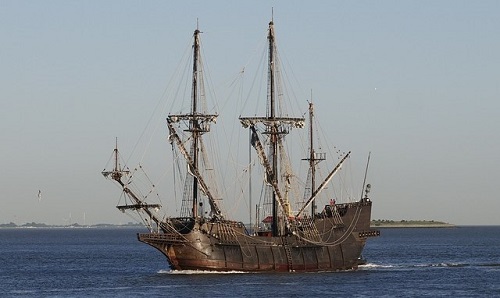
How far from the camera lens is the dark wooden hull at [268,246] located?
105062 mm

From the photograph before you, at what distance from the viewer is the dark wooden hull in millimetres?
105062

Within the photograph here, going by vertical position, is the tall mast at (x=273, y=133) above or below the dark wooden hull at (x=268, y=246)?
above

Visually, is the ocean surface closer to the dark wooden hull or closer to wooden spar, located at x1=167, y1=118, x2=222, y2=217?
the dark wooden hull

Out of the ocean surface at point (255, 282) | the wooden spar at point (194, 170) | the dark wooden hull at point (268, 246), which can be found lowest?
the ocean surface at point (255, 282)

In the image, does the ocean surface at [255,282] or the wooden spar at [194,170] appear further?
the wooden spar at [194,170]

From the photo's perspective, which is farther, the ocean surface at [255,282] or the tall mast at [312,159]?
the tall mast at [312,159]

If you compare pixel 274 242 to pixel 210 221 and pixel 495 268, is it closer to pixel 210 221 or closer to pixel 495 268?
pixel 210 221

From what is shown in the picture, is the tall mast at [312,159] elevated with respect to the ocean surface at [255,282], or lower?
elevated

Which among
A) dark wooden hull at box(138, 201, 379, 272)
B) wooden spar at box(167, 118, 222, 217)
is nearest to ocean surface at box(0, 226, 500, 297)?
dark wooden hull at box(138, 201, 379, 272)

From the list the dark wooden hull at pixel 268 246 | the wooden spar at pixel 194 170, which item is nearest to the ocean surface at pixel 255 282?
the dark wooden hull at pixel 268 246

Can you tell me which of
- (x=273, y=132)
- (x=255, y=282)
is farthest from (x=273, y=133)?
(x=255, y=282)

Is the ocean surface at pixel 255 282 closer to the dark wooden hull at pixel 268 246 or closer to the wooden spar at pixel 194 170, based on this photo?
the dark wooden hull at pixel 268 246

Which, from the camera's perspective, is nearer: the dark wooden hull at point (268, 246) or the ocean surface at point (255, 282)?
the ocean surface at point (255, 282)

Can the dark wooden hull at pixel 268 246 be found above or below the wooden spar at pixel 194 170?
below
